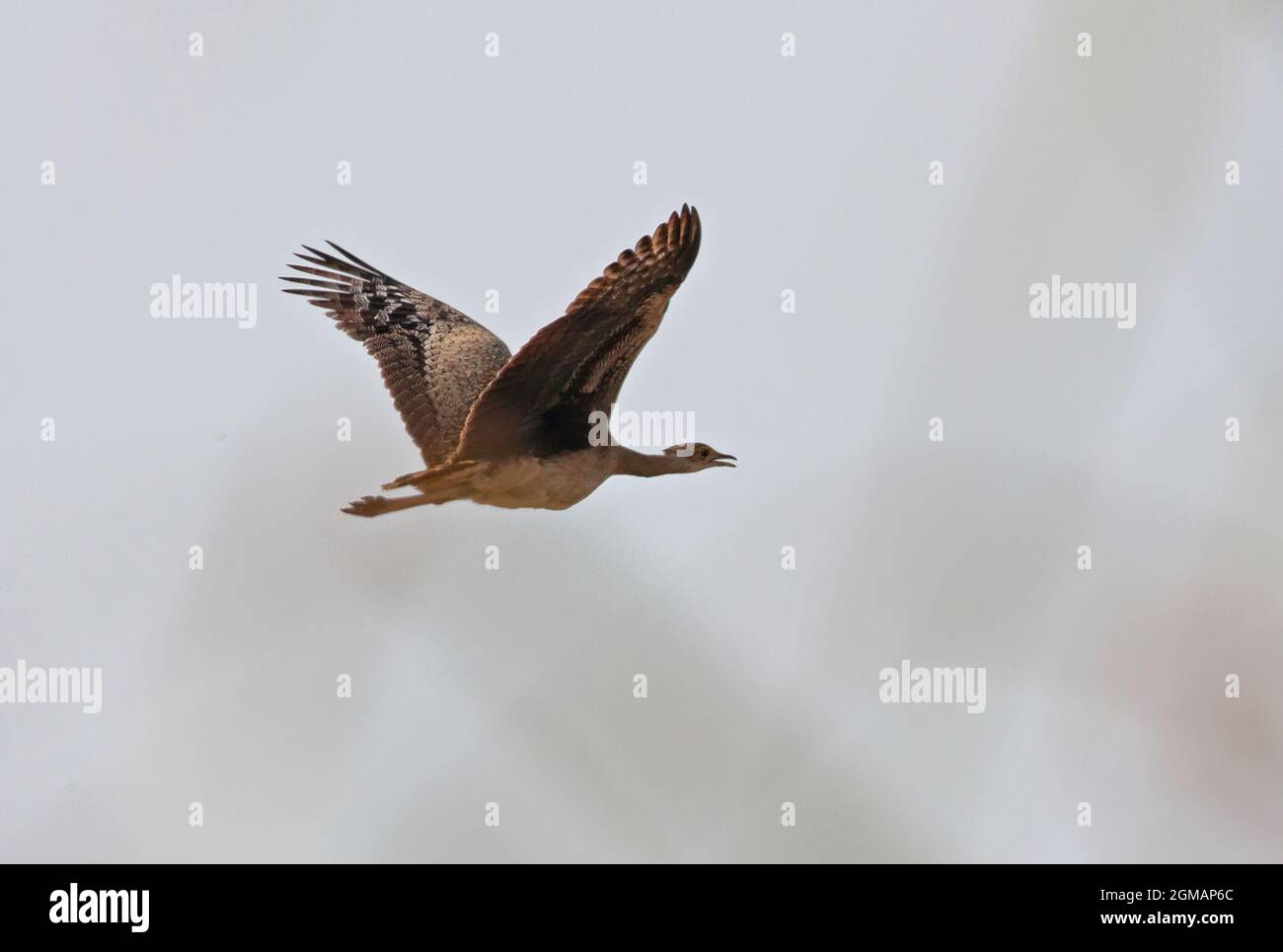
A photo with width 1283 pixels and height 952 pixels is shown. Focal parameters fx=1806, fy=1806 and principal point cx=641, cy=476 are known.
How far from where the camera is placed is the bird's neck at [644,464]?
1482 centimetres

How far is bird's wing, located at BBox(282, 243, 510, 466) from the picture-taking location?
1523 centimetres

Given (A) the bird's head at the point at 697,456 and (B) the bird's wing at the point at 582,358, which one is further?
(A) the bird's head at the point at 697,456

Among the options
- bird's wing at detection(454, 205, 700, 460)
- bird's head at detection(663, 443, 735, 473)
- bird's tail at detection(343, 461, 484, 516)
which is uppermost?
bird's wing at detection(454, 205, 700, 460)

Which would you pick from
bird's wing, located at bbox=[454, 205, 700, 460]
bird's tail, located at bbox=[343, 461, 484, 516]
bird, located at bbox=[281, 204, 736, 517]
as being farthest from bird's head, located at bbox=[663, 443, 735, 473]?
bird's tail, located at bbox=[343, 461, 484, 516]

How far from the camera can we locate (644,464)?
15.1 m

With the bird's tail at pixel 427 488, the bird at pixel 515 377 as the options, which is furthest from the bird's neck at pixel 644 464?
the bird's tail at pixel 427 488

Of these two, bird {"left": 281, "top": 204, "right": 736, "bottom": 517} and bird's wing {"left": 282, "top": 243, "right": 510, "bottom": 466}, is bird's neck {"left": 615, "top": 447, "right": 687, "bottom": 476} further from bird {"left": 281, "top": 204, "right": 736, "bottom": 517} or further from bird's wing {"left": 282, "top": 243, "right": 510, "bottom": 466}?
bird's wing {"left": 282, "top": 243, "right": 510, "bottom": 466}

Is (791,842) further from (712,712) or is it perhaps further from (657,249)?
(657,249)

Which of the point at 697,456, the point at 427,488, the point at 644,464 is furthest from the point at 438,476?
the point at 697,456

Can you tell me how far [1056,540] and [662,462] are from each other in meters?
9.67

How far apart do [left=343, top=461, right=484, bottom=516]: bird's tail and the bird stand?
0.4 inches

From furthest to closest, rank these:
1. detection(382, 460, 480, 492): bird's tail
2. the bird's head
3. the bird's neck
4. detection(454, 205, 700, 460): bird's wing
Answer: the bird's head → the bird's neck → detection(382, 460, 480, 492): bird's tail → detection(454, 205, 700, 460): bird's wing

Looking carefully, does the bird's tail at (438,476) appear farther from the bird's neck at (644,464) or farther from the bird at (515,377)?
the bird's neck at (644,464)

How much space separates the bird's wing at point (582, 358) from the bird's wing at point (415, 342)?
1.50m
